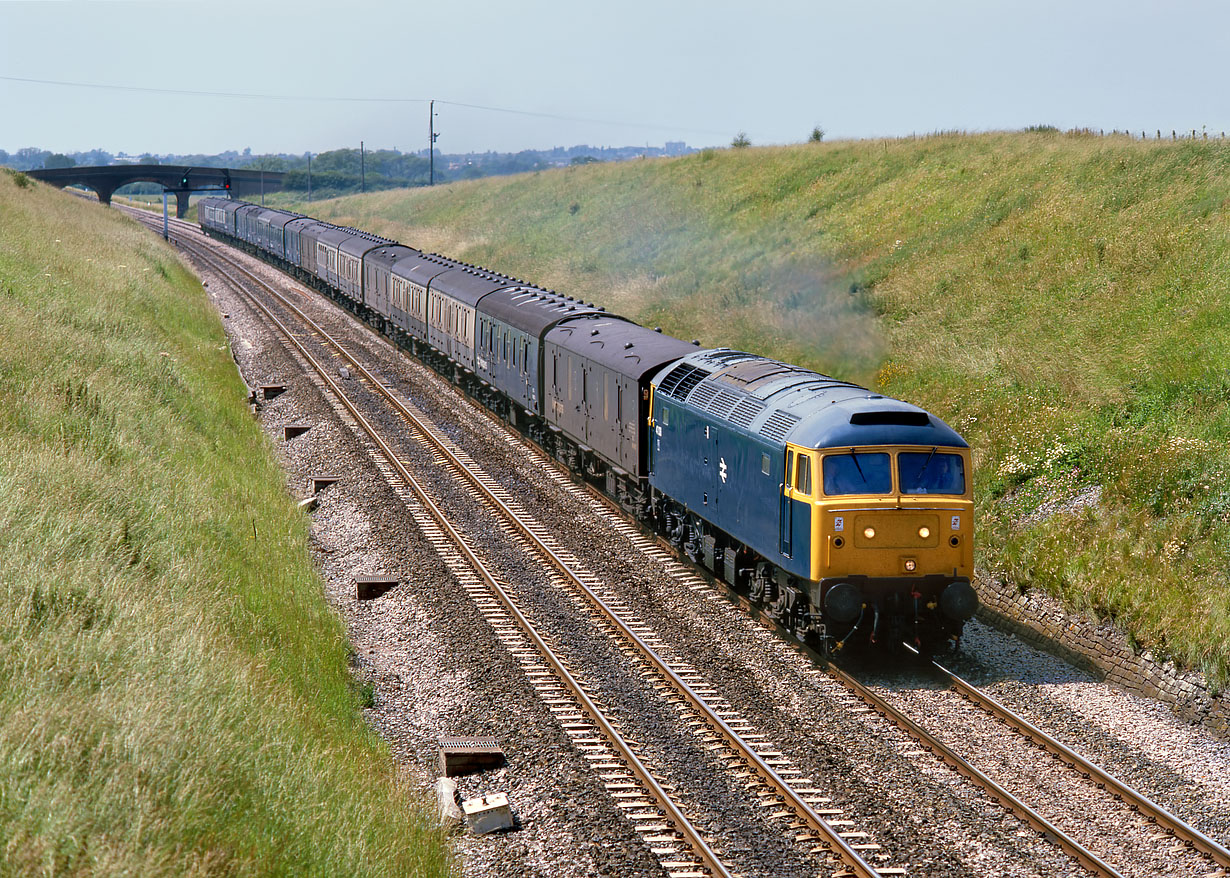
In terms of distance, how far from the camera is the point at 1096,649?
50.0 feet

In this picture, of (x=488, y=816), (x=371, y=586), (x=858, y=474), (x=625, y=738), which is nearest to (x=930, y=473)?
(x=858, y=474)

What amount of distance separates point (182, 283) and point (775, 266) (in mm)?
26600

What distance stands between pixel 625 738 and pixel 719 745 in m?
1.01

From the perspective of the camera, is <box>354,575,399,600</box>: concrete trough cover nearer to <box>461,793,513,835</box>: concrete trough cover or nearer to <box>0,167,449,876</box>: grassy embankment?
<box>0,167,449,876</box>: grassy embankment

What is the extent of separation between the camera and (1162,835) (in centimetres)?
1055

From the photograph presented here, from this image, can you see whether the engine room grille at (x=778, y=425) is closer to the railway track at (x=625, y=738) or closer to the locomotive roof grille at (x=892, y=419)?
the locomotive roof grille at (x=892, y=419)

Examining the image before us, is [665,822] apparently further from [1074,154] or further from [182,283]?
[182,283]

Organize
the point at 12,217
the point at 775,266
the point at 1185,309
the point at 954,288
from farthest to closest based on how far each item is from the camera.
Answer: the point at 12,217
the point at 775,266
the point at 954,288
the point at 1185,309

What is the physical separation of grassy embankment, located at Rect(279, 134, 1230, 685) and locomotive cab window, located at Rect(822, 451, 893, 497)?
3.84 m

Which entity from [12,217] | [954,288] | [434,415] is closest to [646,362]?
[434,415]

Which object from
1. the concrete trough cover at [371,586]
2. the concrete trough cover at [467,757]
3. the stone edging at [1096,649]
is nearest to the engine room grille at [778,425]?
the stone edging at [1096,649]

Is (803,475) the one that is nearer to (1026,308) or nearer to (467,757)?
(467,757)

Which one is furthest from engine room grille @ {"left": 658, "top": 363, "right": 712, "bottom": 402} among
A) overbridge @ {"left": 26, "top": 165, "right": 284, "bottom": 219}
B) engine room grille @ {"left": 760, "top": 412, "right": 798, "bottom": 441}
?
overbridge @ {"left": 26, "top": 165, "right": 284, "bottom": 219}

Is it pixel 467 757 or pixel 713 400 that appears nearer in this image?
pixel 467 757
